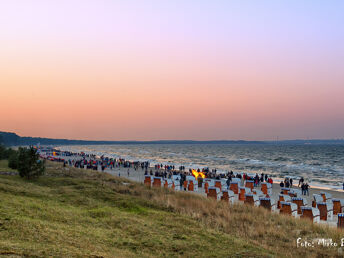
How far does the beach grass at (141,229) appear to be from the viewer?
7.09 m

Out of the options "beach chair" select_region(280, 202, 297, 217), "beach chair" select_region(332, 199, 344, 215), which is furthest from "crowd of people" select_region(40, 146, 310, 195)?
"beach chair" select_region(280, 202, 297, 217)

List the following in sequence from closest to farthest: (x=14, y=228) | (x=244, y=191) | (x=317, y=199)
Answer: (x=14, y=228) < (x=317, y=199) < (x=244, y=191)

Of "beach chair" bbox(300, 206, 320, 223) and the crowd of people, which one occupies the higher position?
"beach chair" bbox(300, 206, 320, 223)

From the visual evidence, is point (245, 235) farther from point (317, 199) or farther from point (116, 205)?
point (317, 199)

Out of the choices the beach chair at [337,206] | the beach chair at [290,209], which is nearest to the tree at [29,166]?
the beach chair at [290,209]

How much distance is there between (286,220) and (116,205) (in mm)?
7085

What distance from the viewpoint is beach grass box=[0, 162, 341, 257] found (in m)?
7.09

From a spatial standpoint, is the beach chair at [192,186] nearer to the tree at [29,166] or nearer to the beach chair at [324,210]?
the beach chair at [324,210]

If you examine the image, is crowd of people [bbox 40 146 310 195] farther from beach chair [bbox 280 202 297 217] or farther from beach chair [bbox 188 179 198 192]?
beach chair [bbox 280 202 297 217]

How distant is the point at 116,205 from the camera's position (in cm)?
1321

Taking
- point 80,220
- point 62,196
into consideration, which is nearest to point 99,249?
point 80,220

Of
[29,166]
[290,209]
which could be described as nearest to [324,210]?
[290,209]

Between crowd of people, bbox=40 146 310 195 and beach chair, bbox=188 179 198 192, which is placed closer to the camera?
beach chair, bbox=188 179 198 192

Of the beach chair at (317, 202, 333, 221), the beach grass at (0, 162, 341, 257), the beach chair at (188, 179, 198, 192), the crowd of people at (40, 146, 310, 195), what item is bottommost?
the crowd of people at (40, 146, 310, 195)
